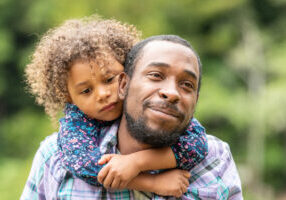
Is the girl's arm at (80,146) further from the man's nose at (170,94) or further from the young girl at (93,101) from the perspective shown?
the man's nose at (170,94)

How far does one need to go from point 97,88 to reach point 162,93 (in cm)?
41

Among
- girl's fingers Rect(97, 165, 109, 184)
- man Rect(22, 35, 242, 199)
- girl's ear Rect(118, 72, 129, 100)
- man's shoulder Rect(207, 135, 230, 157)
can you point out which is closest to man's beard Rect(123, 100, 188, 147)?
man Rect(22, 35, 242, 199)

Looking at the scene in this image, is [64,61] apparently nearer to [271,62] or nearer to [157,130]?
[157,130]

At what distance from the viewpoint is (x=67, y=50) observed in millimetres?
2100

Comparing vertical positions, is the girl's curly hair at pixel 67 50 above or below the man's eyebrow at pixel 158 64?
above

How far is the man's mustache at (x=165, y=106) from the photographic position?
177 cm

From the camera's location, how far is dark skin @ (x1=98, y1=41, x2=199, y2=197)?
5.84ft

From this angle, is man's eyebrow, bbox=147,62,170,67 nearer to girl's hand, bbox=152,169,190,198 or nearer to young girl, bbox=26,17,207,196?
young girl, bbox=26,17,207,196

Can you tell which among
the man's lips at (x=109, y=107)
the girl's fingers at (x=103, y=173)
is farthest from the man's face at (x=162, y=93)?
the girl's fingers at (x=103, y=173)

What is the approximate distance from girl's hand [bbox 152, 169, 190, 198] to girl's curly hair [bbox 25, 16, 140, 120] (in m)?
0.62

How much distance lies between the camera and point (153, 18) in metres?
9.79

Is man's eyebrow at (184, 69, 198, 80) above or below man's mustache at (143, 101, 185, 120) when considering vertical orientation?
above

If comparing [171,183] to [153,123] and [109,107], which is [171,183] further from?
[109,107]

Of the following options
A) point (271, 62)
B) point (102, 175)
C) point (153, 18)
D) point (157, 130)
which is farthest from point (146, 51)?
point (271, 62)
